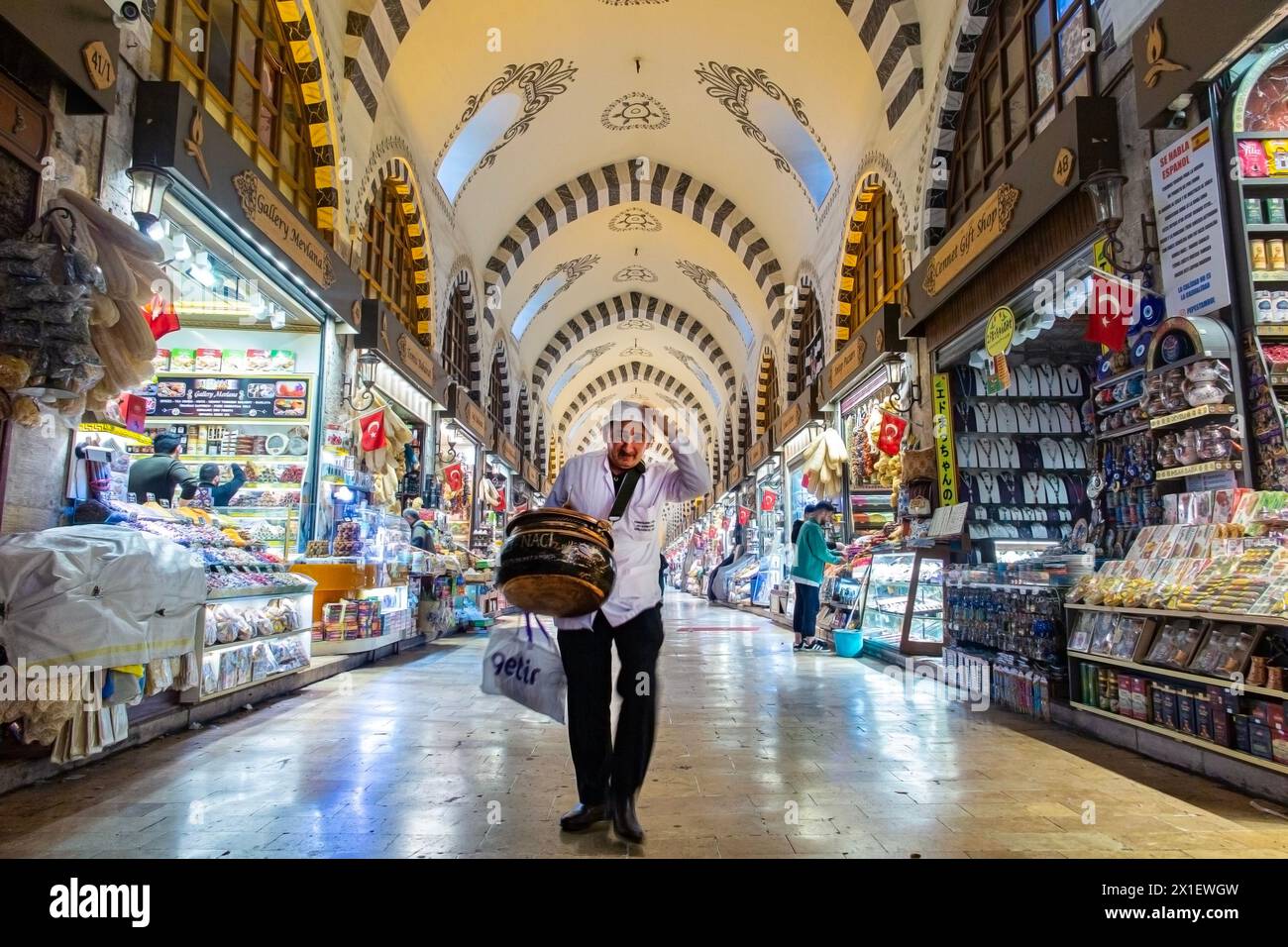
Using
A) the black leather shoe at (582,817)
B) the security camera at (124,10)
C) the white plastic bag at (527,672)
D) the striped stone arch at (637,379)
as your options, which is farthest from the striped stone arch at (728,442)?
the black leather shoe at (582,817)

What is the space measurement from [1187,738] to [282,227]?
583 cm

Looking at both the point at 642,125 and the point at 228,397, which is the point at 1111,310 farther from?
the point at 642,125

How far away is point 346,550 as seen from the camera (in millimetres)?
5953

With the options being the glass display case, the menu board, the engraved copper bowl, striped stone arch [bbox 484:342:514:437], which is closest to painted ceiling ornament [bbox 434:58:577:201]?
the menu board

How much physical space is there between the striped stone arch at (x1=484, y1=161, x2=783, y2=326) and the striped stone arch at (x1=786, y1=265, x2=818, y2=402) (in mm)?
737

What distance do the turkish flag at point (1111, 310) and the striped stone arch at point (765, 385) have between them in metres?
9.88

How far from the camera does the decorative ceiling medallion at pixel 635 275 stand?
17531 mm

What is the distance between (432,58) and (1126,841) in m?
8.78

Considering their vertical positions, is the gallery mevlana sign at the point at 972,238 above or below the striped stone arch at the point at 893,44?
below

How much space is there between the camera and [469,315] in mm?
12461


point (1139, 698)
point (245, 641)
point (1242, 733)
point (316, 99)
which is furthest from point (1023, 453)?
point (316, 99)

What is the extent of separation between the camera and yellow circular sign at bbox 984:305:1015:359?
5055mm

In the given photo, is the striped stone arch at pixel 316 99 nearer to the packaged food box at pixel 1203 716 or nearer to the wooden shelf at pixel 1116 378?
the wooden shelf at pixel 1116 378
